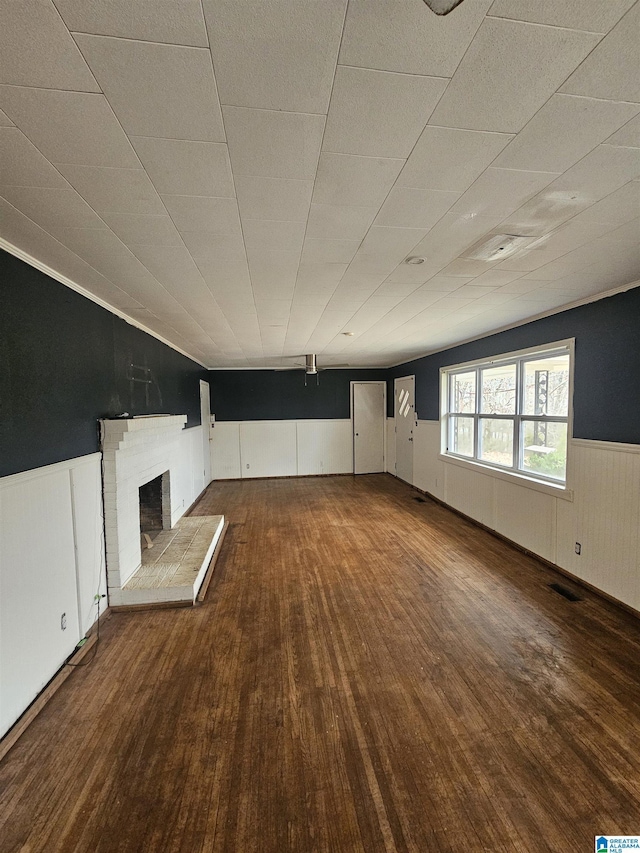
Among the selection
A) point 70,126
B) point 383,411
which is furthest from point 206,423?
point 70,126

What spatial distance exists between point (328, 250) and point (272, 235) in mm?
341

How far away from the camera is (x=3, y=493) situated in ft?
5.69

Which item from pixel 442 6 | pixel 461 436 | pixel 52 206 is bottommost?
pixel 461 436

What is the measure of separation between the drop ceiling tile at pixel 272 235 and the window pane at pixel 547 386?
296 cm

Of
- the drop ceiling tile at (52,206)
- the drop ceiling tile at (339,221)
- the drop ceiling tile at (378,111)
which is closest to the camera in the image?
the drop ceiling tile at (378,111)

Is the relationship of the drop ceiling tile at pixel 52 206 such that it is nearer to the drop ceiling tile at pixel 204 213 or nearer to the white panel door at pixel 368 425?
the drop ceiling tile at pixel 204 213

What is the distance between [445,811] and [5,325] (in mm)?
2929

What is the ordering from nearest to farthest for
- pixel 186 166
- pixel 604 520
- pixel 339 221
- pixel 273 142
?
pixel 273 142, pixel 186 166, pixel 339 221, pixel 604 520

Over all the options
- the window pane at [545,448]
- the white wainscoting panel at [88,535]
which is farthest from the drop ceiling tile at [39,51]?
the window pane at [545,448]

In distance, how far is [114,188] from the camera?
1.39 m

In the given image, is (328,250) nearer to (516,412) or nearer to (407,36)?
(407,36)

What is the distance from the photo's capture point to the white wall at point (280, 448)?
315 inches

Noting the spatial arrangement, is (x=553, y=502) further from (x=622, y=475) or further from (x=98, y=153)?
(x=98, y=153)

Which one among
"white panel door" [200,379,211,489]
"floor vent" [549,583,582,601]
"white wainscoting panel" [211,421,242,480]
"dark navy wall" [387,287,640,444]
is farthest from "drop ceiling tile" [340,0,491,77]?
"white wainscoting panel" [211,421,242,480]
